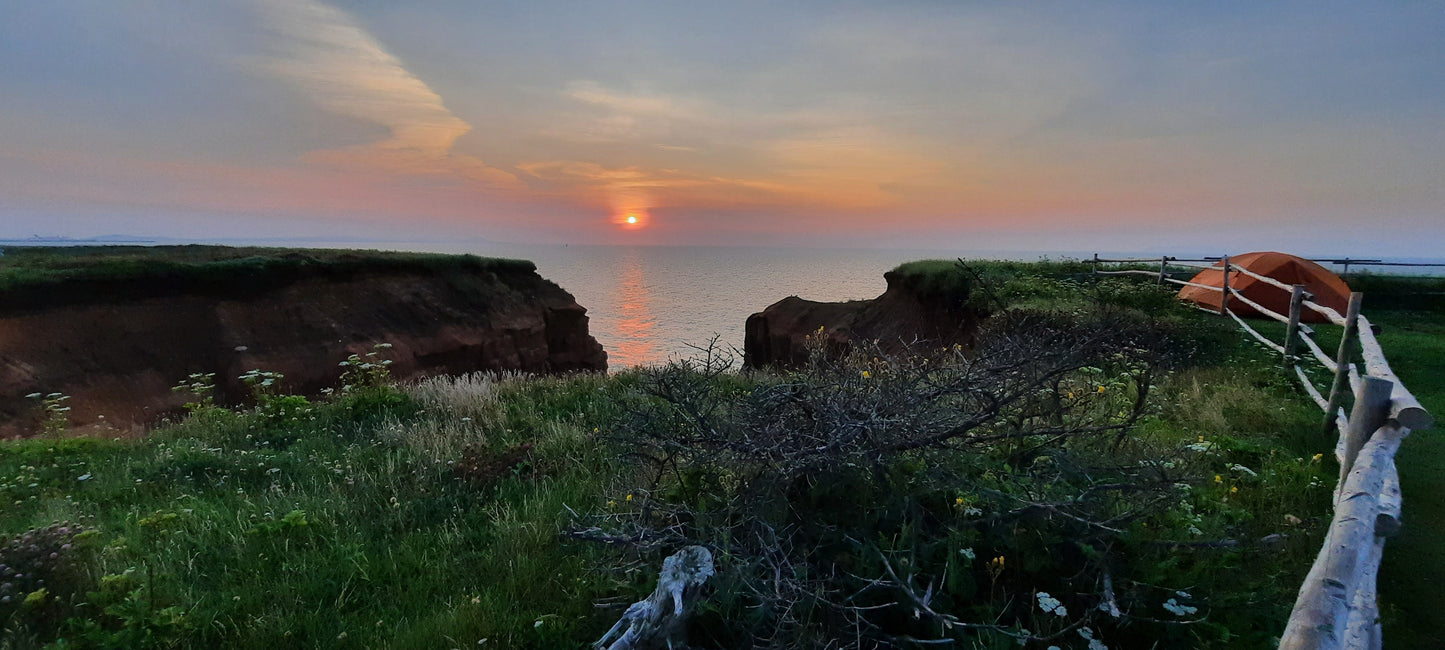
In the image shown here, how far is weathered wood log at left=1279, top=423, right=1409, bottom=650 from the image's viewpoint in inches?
72.1

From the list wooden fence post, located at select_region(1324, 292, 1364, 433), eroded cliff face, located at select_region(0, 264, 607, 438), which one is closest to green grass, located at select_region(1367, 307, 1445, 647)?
wooden fence post, located at select_region(1324, 292, 1364, 433)

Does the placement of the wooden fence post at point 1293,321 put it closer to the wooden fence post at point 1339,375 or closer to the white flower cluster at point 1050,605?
the wooden fence post at point 1339,375

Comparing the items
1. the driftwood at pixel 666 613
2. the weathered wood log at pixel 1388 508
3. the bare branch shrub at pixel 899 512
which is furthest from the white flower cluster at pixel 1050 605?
the driftwood at pixel 666 613

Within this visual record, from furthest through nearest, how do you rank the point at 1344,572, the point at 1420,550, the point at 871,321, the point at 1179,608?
1. the point at 871,321
2. the point at 1420,550
3. the point at 1179,608
4. the point at 1344,572

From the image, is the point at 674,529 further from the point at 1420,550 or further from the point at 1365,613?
the point at 1420,550

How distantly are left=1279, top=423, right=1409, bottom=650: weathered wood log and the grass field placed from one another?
565mm

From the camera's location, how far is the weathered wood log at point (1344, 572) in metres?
1.83

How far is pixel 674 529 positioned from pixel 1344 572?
285cm

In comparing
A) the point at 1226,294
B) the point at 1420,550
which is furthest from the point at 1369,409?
the point at 1226,294

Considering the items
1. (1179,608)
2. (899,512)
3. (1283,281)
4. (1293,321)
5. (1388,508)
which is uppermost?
(1283,281)

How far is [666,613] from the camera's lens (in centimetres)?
288

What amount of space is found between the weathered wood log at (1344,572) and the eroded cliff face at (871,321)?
1042cm

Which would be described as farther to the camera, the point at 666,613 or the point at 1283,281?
the point at 1283,281

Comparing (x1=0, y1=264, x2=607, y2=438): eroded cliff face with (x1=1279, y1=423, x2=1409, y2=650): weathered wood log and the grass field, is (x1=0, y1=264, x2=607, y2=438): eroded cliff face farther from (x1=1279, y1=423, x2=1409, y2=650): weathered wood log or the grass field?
(x1=1279, y1=423, x2=1409, y2=650): weathered wood log
